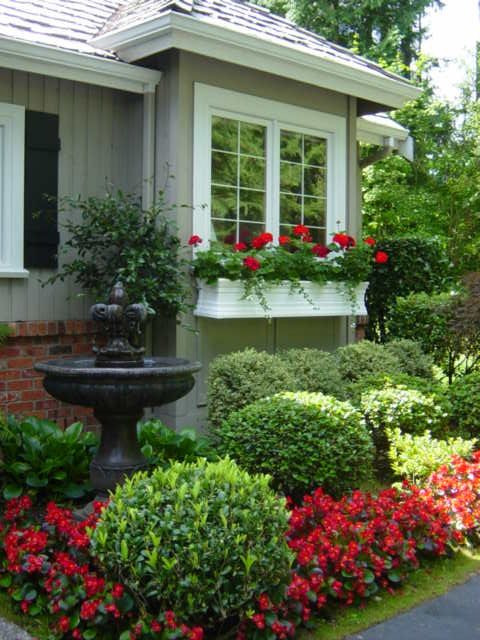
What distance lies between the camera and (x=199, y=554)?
321 centimetres

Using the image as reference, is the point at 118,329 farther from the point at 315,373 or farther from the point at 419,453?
the point at 419,453

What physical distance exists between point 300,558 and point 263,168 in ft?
15.6

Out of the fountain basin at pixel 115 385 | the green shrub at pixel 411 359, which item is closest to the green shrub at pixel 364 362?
the green shrub at pixel 411 359

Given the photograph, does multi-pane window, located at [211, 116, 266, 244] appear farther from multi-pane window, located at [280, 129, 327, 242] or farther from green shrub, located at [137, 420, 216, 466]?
green shrub, located at [137, 420, 216, 466]

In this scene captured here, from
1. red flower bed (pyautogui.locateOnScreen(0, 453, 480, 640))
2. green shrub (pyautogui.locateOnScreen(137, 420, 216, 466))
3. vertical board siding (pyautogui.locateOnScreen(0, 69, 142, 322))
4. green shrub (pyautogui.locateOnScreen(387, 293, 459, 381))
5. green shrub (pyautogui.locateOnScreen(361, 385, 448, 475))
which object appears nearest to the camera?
red flower bed (pyautogui.locateOnScreen(0, 453, 480, 640))

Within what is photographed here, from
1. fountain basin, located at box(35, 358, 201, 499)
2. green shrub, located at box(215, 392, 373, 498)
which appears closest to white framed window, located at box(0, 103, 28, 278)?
fountain basin, located at box(35, 358, 201, 499)

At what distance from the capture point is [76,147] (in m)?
6.82

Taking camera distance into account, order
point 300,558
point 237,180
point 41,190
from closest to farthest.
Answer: point 300,558 → point 41,190 → point 237,180

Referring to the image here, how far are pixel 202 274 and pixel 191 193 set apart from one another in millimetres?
763

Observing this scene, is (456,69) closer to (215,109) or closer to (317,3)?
(317,3)

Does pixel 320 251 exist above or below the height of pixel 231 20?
below

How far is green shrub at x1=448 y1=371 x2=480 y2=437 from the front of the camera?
6.41 m

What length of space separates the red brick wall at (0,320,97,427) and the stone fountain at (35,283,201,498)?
1.78 m

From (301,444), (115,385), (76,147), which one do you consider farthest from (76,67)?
(301,444)
